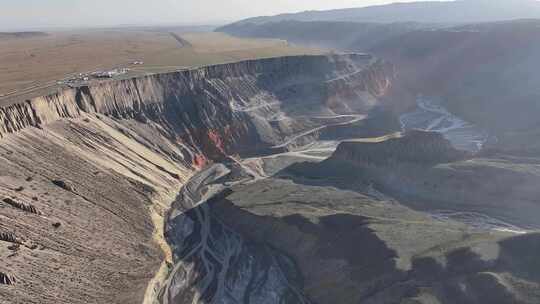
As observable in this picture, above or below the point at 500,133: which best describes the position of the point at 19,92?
above

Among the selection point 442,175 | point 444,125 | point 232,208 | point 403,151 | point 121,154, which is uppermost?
point 121,154

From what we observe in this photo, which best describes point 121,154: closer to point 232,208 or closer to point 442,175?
point 232,208

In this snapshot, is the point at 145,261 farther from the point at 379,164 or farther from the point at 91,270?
the point at 379,164

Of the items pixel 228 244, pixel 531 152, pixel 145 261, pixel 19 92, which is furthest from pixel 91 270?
pixel 531 152

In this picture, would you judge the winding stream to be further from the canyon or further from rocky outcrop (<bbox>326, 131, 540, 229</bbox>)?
the canyon

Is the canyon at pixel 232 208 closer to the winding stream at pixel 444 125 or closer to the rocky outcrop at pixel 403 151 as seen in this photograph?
the rocky outcrop at pixel 403 151

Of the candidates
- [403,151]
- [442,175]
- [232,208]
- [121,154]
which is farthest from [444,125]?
[121,154]

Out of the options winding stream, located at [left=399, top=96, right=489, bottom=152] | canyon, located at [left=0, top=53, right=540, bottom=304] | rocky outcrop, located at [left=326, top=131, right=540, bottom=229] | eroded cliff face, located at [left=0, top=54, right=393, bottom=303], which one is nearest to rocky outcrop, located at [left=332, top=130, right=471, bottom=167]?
rocky outcrop, located at [left=326, top=131, right=540, bottom=229]
